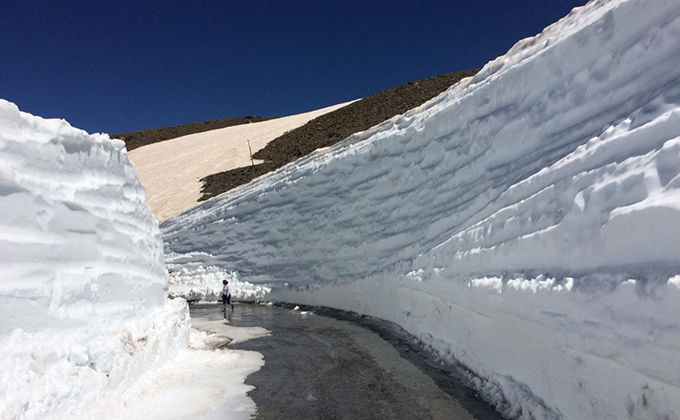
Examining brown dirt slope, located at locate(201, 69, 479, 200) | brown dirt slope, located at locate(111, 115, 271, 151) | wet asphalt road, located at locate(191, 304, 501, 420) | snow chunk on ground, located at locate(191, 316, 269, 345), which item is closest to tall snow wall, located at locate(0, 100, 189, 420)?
wet asphalt road, located at locate(191, 304, 501, 420)

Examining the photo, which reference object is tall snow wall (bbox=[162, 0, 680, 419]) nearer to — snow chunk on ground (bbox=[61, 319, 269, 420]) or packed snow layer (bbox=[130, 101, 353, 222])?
snow chunk on ground (bbox=[61, 319, 269, 420])

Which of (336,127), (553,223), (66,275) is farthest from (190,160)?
(553,223)

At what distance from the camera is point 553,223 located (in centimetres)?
497

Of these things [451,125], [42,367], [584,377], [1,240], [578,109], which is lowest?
[584,377]

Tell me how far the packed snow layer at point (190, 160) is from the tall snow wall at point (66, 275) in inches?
660

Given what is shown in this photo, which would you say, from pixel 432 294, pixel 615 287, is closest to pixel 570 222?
pixel 615 287

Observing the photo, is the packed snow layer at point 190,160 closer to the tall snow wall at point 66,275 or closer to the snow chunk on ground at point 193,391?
the snow chunk on ground at point 193,391

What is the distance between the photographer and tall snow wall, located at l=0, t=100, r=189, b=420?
445 centimetres

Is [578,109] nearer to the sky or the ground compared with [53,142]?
nearer to the ground

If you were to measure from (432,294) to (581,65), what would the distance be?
4.10 meters

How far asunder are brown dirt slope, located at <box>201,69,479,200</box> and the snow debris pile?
6561mm

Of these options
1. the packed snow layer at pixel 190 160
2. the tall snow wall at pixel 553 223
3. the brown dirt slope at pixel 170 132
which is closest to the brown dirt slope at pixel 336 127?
the packed snow layer at pixel 190 160

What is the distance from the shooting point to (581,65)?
5.85m

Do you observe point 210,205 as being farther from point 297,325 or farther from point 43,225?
point 43,225
